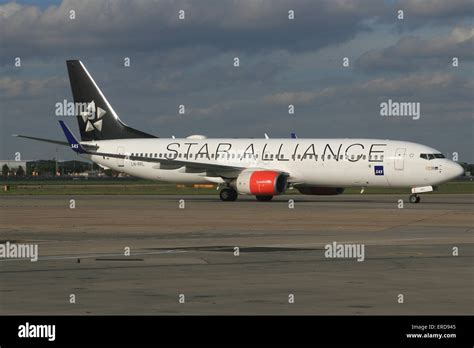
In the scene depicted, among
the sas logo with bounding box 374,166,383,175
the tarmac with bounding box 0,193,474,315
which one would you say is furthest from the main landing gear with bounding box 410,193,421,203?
the tarmac with bounding box 0,193,474,315

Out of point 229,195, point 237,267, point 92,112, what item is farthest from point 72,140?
point 237,267

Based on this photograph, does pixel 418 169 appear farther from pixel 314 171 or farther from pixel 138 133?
pixel 138 133

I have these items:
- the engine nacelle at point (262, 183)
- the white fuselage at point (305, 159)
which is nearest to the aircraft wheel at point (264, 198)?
the white fuselage at point (305, 159)

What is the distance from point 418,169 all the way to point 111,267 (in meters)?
37.7

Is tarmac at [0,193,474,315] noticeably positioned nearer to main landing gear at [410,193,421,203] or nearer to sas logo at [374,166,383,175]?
sas logo at [374,166,383,175]

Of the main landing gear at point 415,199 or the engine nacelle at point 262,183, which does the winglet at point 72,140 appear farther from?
the main landing gear at point 415,199

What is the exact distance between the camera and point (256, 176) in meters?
59.8

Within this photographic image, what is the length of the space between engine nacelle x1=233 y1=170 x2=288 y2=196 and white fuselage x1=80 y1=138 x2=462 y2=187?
2.02m

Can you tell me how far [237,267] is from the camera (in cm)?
2262

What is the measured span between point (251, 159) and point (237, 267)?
40711 mm

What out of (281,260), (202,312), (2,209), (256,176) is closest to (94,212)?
(2,209)

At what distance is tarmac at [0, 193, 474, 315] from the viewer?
1662 centimetres

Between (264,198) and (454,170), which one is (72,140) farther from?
(454,170)

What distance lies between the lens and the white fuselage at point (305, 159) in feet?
190
